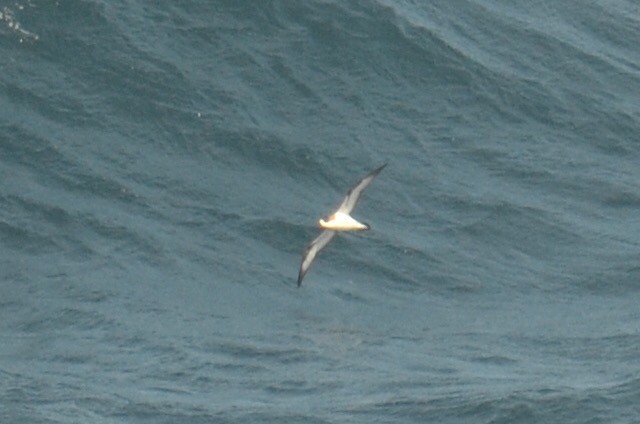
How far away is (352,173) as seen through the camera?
52.0m

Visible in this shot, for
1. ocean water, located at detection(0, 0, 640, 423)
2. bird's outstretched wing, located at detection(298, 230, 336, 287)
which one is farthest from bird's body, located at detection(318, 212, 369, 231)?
ocean water, located at detection(0, 0, 640, 423)

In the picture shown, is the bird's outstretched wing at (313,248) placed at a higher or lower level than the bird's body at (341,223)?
lower

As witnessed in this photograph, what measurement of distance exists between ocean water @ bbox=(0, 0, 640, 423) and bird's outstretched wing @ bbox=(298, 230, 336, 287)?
2.58 m

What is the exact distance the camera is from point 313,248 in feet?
140

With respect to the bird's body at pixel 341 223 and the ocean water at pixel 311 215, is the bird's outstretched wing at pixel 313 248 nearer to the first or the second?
the bird's body at pixel 341 223

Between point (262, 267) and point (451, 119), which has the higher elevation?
point (451, 119)

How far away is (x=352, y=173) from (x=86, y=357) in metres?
11.6

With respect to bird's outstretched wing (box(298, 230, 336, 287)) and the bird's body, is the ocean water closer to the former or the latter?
bird's outstretched wing (box(298, 230, 336, 287))

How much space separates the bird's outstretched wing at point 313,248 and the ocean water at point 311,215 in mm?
2582

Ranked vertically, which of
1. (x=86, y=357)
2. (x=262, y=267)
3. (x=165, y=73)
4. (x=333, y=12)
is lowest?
(x=86, y=357)

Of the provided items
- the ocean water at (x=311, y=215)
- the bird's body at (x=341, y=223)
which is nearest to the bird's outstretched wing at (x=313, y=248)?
the bird's body at (x=341, y=223)

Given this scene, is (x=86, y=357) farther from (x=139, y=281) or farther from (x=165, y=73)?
(x=165, y=73)

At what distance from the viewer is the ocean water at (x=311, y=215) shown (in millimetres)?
42500

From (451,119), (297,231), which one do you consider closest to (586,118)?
(451,119)
